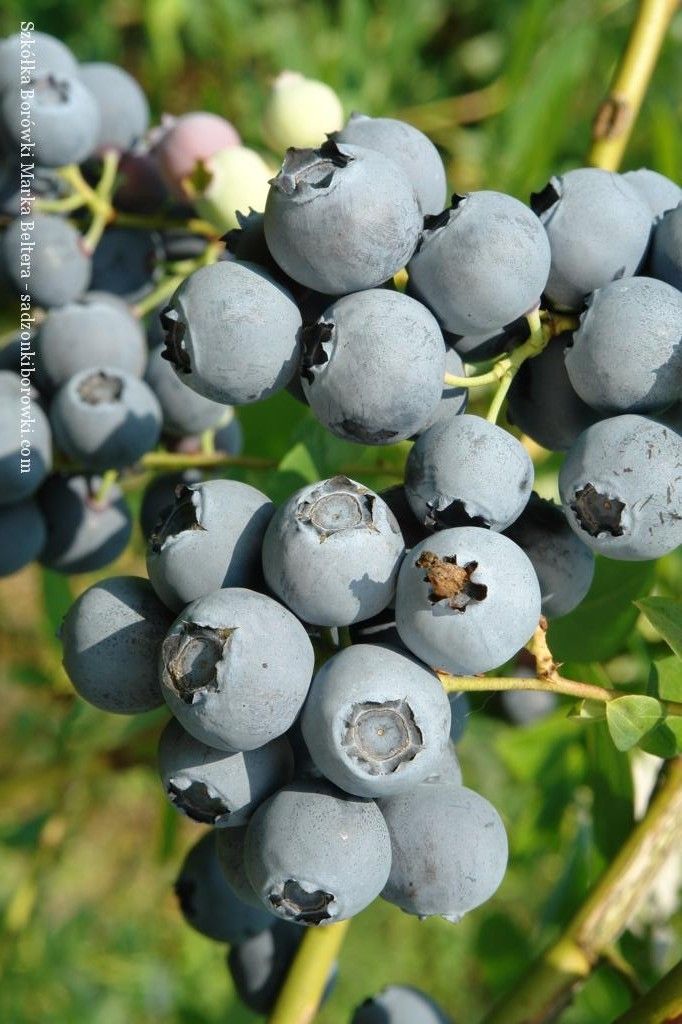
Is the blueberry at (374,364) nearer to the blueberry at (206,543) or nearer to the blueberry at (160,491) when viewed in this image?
the blueberry at (206,543)

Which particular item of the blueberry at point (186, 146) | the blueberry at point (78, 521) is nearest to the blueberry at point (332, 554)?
the blueberry at point (78, 521)

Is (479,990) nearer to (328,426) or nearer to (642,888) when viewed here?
(642,888)

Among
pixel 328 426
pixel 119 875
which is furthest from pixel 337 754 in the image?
pixel 119 875

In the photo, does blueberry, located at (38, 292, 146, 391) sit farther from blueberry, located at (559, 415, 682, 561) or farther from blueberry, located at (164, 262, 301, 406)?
blueberry, located at (559, 415, 682, 561)

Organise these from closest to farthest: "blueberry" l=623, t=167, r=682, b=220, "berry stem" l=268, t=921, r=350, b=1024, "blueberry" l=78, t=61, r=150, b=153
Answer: "blueberry" l=623, t=167, r=682, b=220, "berry stem" l=268, t=921, r=350, b=1024, "blueberry" l=78, t=61, r=150, b=153

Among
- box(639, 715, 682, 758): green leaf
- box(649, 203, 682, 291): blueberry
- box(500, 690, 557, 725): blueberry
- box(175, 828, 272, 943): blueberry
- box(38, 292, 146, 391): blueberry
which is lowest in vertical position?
box(500, 690, 557, 725): blueberry

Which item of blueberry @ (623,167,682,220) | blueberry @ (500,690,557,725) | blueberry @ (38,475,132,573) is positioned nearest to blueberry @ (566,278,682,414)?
blueberry @ (623,167,682,220)

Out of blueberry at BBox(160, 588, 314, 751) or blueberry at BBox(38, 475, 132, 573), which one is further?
blueberry at BBox(38, 475, 132, 573)
